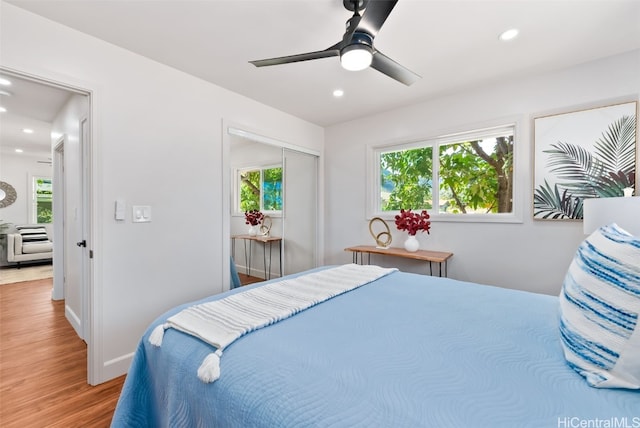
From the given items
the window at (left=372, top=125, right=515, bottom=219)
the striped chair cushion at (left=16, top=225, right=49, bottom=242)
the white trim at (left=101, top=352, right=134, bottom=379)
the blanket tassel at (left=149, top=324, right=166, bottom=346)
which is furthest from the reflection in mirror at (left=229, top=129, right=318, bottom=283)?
the striped chair cushion at (left=16, top=225, right=49, bottom=242)

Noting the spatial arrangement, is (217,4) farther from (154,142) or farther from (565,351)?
(565,351)

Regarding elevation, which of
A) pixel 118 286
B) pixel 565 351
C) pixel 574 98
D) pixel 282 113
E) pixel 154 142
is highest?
pixel 282 113

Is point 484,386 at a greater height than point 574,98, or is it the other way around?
point 574,98

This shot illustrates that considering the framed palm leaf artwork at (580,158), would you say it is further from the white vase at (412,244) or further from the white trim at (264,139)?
the white trim at (264,139)

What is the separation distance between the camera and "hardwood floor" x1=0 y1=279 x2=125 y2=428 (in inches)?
63.3

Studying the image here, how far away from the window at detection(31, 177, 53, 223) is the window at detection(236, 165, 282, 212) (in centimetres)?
584

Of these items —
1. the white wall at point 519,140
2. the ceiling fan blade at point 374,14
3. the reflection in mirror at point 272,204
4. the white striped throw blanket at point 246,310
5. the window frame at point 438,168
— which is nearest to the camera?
the white striped throw blanket at point 246,310

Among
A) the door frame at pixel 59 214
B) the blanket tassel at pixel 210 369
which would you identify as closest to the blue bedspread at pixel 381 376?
the blanket tassel at pixel 210 369

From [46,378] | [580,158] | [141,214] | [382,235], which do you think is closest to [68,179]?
[141,214]

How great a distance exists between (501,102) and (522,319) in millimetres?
2280

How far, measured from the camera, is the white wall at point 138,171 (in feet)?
5.90

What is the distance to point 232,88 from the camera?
270 centimetres

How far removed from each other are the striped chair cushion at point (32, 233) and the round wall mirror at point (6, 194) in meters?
0.53

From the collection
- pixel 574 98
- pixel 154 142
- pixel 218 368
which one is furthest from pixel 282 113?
pixel 218 368
